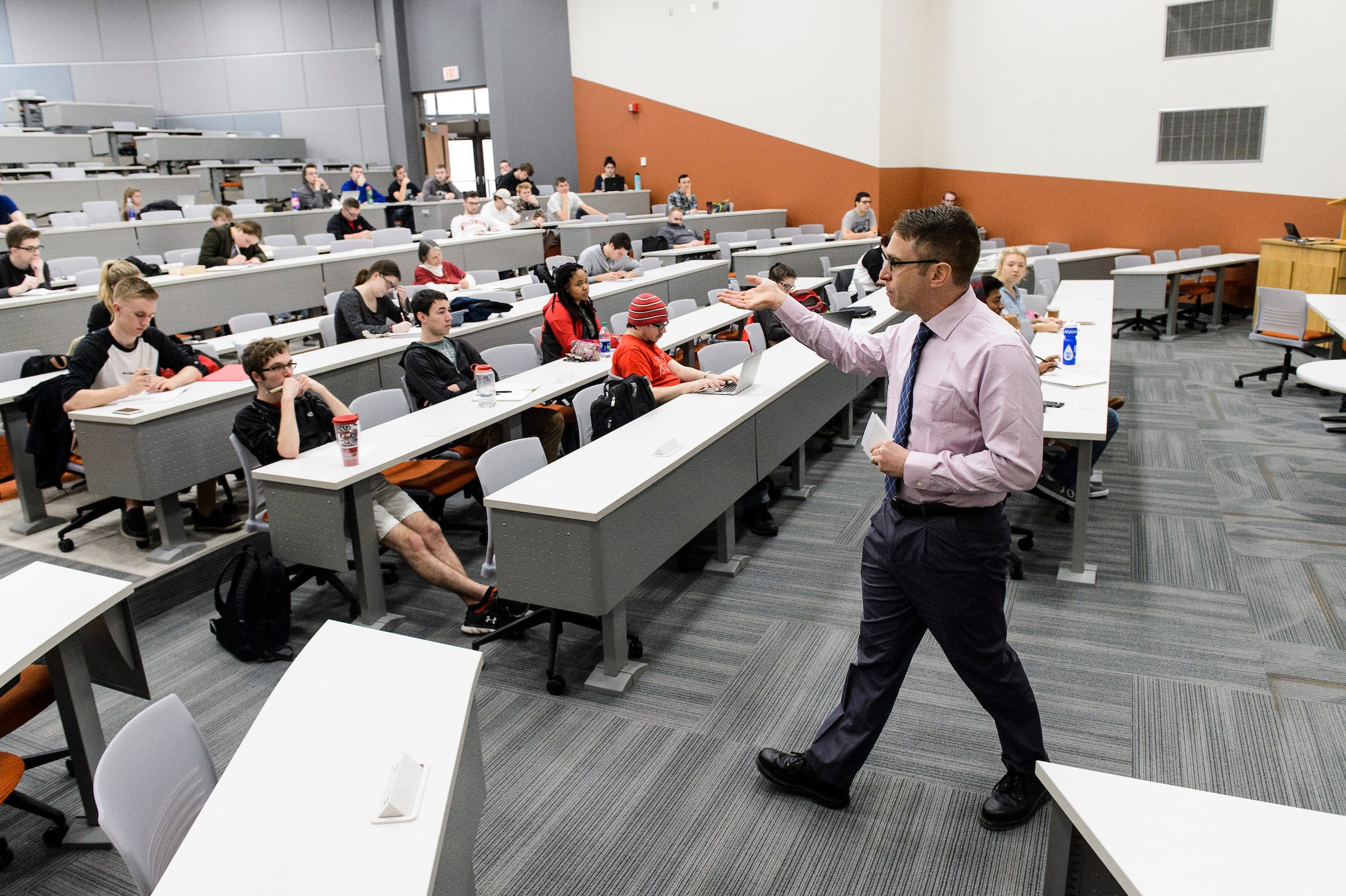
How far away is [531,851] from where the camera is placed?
9.05 feet

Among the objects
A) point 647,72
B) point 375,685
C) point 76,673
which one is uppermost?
point 647,72

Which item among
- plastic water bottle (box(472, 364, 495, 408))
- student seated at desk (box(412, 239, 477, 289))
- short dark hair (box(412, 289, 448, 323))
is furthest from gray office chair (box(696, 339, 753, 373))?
student seated at desk (box(412, 239, 477, 289))

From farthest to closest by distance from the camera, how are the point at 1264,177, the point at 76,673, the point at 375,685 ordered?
the point at 1264,177
the point at 76,673
the point at 375,685

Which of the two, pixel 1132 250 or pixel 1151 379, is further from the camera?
pixel 1132 250

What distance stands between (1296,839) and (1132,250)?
452 inches

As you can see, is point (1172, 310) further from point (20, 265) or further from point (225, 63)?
point (225, 63)

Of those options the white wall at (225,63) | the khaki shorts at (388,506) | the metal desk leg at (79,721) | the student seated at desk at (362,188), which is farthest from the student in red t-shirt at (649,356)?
the white wall at (225,63)

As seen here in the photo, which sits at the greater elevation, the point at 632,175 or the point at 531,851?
the point at 632,175

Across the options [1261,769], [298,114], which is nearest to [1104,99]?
[1261,769]

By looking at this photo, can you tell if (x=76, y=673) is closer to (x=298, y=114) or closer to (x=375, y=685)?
(x=375, y=685)

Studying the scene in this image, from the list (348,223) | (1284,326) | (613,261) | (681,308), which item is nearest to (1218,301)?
(1284,326)

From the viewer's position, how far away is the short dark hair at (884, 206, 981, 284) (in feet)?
7.58

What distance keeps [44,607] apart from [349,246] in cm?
759

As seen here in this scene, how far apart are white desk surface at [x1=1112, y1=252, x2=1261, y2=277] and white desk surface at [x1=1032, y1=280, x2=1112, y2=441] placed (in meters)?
0.99
